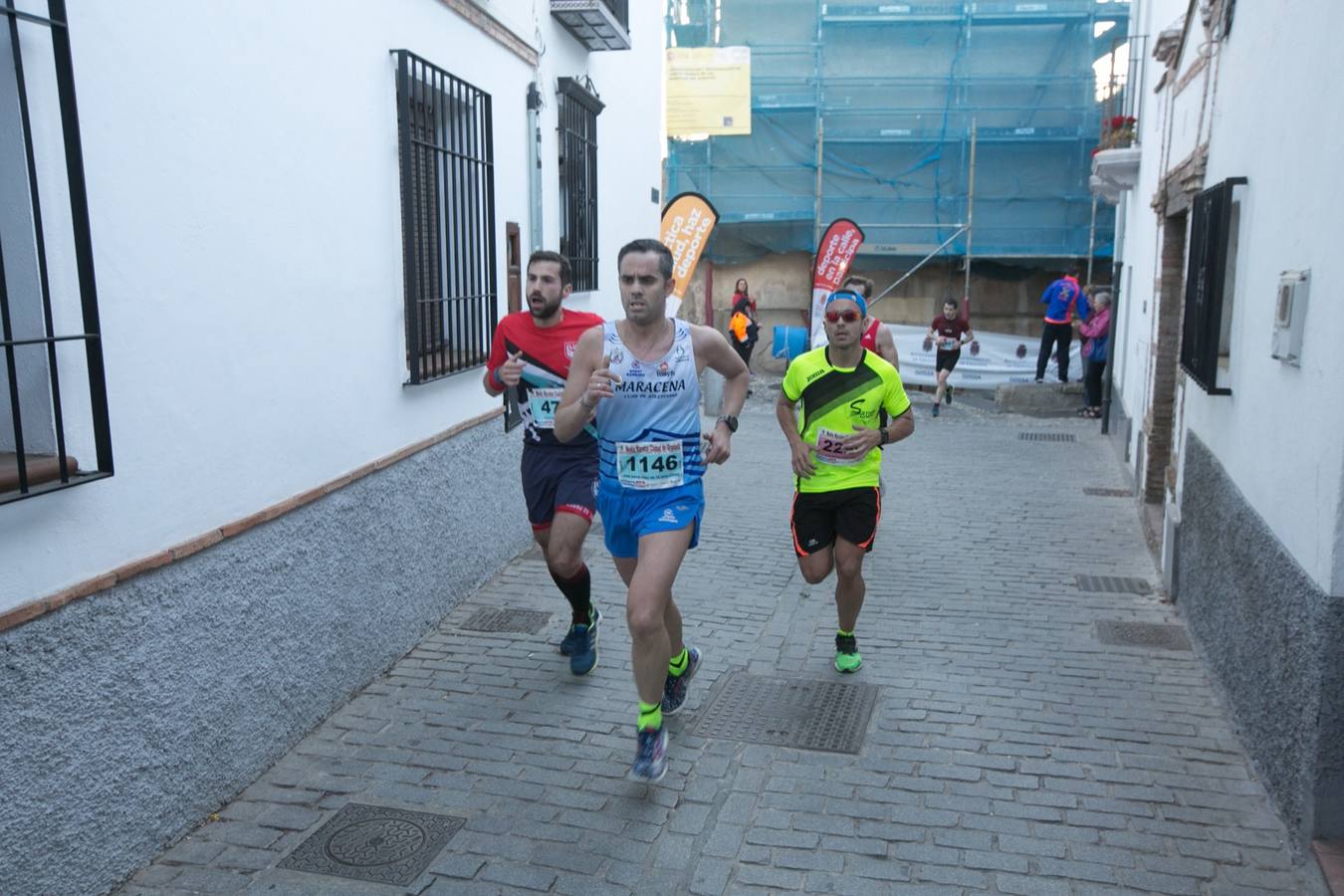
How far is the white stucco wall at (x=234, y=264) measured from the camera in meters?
3.57

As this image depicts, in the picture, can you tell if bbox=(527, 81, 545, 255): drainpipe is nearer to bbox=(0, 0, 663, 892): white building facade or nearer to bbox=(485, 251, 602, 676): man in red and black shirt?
bbox=(0, 0, 663, 892): white building facade

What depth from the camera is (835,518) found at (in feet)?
17.8

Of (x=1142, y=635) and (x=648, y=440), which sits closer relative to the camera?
(x=648, y=440)

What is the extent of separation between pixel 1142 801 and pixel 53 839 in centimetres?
356

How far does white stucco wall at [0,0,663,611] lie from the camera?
3570mm

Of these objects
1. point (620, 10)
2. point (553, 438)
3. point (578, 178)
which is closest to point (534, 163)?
point (578, 178)

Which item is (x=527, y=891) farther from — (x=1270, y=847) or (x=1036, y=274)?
(x=1036, y=274)

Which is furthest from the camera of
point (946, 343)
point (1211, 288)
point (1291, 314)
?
point (946, 343)

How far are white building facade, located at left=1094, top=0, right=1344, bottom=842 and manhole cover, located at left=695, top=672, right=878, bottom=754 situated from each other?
154 cm

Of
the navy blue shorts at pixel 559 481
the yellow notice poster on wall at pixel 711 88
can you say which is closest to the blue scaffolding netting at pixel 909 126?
the yellow notice poster on wall at pixel 711 88

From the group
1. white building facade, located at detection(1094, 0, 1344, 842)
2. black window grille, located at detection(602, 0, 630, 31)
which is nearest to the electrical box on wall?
white building facade, located at detection(1094, 0, 1344, 842)

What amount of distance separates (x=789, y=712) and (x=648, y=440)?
4.86 ft

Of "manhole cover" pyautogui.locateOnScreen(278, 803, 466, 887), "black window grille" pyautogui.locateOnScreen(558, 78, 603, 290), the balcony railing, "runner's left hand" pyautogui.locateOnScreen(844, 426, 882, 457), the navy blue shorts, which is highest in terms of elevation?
the balcony railing

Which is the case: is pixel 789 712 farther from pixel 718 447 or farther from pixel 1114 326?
pixel 1114 326
